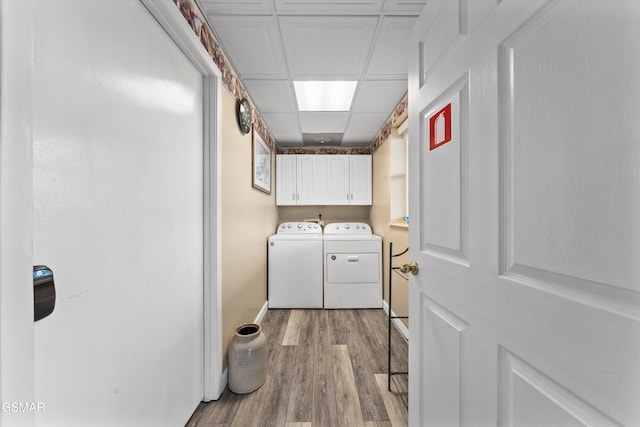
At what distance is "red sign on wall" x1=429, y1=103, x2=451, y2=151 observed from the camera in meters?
0.77

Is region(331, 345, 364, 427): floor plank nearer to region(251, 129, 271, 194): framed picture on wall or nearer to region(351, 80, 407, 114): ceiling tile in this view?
region(251, 129, 271, 194): framed picture on wall

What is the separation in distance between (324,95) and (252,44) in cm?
80

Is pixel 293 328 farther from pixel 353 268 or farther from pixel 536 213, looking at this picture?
pixel 536 213

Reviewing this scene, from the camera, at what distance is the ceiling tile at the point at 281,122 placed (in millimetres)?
2535

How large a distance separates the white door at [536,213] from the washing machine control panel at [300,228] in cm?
259

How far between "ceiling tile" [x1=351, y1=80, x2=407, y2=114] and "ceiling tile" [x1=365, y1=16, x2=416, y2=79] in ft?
0.33

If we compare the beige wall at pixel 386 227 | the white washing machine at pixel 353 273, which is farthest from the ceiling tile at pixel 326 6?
the white washing machine at pixel 353 273

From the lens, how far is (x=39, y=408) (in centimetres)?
58

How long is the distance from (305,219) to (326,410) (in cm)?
261

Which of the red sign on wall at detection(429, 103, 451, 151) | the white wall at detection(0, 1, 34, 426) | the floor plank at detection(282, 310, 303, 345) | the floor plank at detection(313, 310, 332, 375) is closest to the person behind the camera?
the white wall at detection(0, 1, 34, 426)

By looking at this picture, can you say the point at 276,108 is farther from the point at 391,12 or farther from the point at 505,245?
the point at 505,245

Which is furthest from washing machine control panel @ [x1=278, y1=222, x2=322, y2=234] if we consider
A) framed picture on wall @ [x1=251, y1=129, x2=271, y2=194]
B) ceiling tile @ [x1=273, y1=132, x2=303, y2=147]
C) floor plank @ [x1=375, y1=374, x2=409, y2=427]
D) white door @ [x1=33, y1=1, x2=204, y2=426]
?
white door @ [x1=33, y1=1, x2=204, y2=426]

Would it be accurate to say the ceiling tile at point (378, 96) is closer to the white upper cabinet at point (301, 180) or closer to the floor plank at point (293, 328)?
the white upper cabinet at point (301, 180)

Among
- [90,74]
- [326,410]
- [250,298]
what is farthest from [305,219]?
[90,74]
